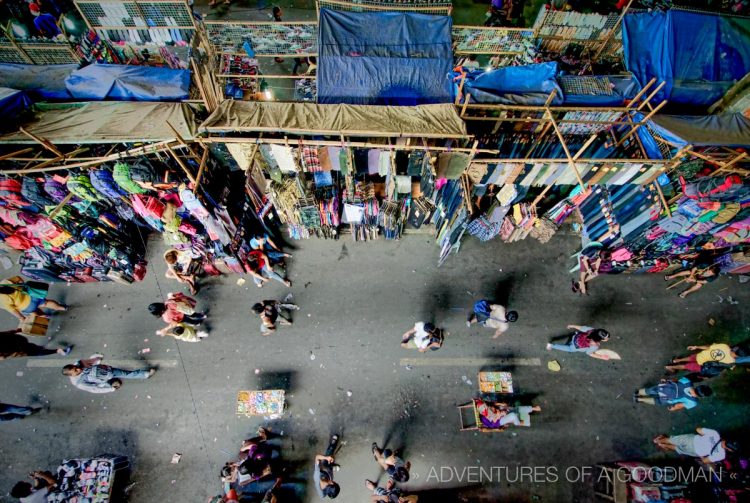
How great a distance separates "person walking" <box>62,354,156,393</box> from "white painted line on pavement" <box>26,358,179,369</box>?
323 mm

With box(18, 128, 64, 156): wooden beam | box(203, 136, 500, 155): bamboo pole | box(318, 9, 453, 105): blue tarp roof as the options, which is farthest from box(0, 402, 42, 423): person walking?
box(318, 9, 453, 105): blue tarp roof

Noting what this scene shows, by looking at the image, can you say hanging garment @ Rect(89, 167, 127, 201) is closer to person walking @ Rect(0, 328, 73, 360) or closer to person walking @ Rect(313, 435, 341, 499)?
person walking @ Rect(0, 328, 73, 360)

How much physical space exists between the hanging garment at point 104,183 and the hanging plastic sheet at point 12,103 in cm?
170

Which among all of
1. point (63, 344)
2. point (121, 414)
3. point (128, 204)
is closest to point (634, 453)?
point (121, 414)

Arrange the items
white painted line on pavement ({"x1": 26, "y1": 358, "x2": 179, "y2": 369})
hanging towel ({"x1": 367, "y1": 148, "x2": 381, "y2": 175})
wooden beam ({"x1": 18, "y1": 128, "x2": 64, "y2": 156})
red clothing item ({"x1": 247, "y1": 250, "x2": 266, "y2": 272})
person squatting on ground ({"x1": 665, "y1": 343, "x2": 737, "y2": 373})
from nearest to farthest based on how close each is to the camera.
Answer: wooden beam ({"x1": 18, "y1": 128, "x2": 64, "y2": 156}), hanging towel ({"x1": 367, "y1": 148, "x2": 381, "y2": 175}), person squatting on ground ({"x1": 665, "y1": 343, "x2": 737, "y2": 373}), white painted line on pavement ({"x1": 26, "y1": 358, "x2": 179, "y2": 369}), red clothing item ({"x1": 247, "y1": 250, "x2": 266, "y2": 272})

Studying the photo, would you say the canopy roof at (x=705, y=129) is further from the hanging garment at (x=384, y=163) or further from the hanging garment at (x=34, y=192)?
the hanging garment at (x=34, y=192)

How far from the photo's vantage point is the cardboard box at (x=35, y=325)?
790 cm

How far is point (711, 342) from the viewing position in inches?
334

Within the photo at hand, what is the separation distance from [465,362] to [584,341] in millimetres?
2649

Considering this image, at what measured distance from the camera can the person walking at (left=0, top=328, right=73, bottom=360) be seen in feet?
24.5

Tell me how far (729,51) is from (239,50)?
12.3m

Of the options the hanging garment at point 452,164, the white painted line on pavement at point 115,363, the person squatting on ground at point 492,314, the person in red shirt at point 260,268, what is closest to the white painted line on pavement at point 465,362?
the person squatting on ground at point 492,314

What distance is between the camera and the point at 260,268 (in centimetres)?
841

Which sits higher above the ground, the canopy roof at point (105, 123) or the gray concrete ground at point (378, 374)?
the canopy roof at point (105, 123)
